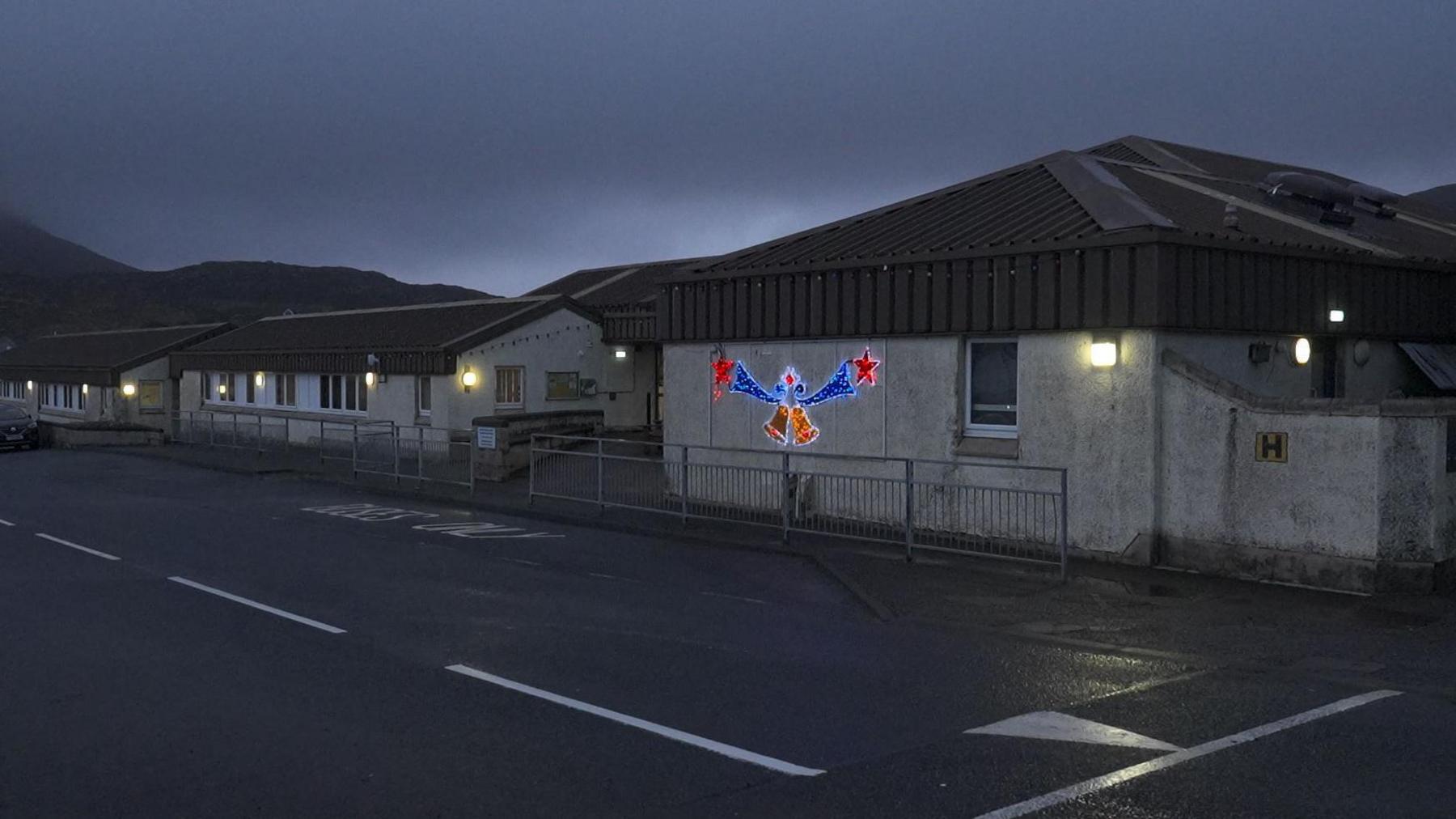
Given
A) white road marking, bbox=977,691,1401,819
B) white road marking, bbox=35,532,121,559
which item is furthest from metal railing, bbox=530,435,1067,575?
white road marking, bbox=35,532,121,559

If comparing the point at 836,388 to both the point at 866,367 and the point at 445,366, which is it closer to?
the point at 866,367

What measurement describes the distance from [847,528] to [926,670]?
7.54 metres

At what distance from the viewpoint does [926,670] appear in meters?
9.33

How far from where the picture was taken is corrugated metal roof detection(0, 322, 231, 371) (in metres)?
47.2

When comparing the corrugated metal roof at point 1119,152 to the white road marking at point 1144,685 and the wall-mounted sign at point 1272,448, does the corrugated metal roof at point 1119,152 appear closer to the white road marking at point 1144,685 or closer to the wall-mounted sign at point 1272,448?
the wall-mounted sign at point 1272,448

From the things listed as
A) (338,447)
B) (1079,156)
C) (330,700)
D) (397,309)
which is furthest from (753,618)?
(397,309)

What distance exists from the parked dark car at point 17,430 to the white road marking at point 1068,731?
38497 mm

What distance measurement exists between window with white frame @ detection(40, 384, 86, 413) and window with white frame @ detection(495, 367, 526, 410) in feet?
89.8

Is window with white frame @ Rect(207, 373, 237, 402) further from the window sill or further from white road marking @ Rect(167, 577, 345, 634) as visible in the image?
the window sill

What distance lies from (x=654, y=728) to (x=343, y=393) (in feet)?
98.4

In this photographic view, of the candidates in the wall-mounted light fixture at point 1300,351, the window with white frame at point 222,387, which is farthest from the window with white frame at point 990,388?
the window with white frame at point 222,387

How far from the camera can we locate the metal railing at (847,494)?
584 inches

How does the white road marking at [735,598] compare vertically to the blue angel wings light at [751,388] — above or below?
below

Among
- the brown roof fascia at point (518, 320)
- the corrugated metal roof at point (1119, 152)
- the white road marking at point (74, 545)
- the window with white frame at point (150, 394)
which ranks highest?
the corrugated metal roof at point (1119, 152)
